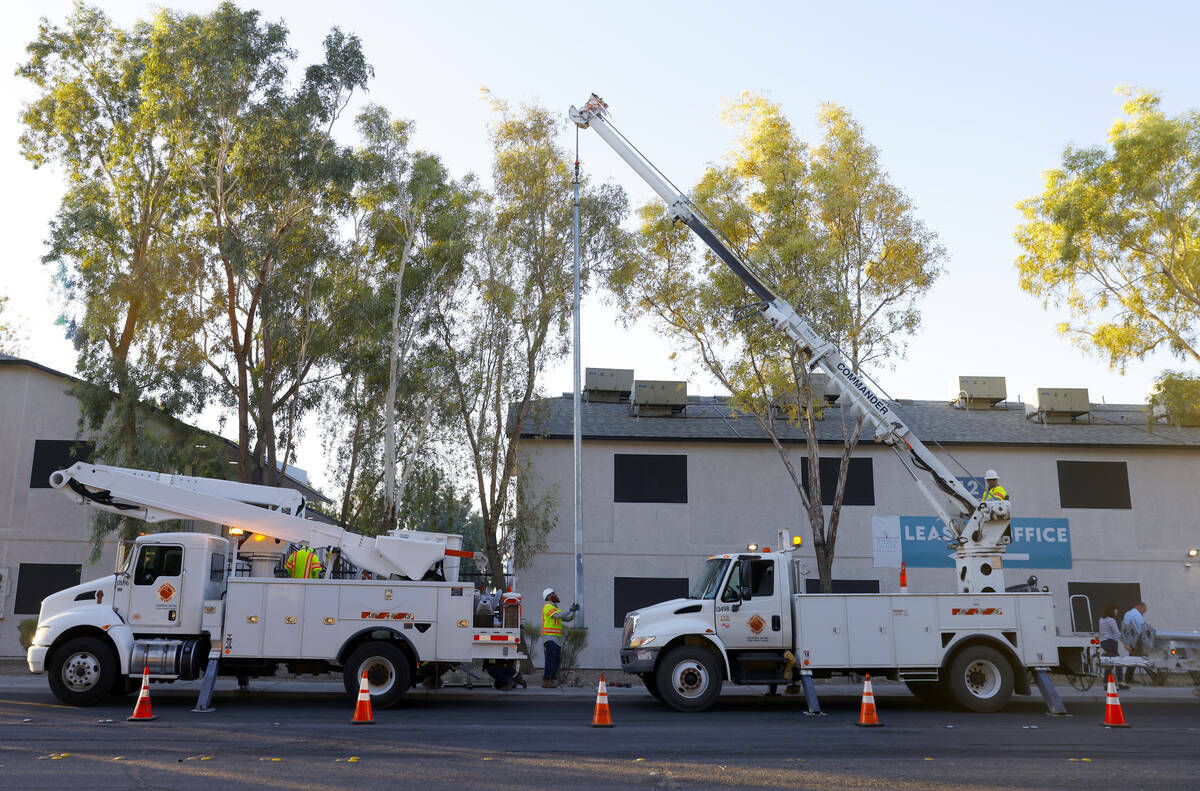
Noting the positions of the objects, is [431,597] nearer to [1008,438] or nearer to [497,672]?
[497,672]

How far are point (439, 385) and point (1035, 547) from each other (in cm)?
1670

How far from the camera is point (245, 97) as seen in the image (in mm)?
23688

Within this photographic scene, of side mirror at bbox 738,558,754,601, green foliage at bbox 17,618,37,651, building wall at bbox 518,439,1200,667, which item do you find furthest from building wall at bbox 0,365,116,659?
side mirror at bbox 738,558,754,601

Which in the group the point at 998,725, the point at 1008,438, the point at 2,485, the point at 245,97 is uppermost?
the point at 245,97

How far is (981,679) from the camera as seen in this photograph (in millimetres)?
14891

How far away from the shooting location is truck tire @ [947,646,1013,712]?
14.6m

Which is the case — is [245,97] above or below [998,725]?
above

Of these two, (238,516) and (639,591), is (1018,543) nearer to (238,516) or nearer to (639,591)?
(639,591)

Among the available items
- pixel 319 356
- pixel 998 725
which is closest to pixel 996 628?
pixel 998 725

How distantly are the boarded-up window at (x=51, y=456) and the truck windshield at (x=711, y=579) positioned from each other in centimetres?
1760

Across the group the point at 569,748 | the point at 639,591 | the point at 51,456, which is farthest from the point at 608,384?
the point at 569,748

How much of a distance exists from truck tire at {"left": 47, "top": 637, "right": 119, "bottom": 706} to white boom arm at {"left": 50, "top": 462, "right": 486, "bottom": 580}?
7.38 feet

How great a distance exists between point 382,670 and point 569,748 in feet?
15.7

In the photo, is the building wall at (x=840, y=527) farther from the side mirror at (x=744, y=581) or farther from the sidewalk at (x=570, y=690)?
the side mirror at (x=744, y=581)
